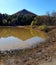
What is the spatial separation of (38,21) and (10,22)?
26.1 feet

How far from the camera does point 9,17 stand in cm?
4334

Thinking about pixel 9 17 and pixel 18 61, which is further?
A: pixel 9 17

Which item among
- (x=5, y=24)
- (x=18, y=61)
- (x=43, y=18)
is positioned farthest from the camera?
(x=5, y=24)

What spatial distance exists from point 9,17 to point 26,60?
35.4 meters

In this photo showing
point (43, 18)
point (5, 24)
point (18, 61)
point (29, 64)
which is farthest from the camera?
point (5, 24)

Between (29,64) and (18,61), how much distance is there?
2.69 feet

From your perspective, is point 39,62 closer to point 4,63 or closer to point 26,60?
point 26,60

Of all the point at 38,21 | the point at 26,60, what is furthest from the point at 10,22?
the point at 26,60

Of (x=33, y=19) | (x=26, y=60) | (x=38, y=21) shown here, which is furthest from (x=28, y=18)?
(x=26, y=60)

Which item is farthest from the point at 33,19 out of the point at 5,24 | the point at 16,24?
the point at 5,24

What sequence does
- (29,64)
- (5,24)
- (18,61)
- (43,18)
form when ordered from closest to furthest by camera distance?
(29,64), (18,61), (43,18), (5,24)

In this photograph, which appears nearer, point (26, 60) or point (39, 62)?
point (39, 62)

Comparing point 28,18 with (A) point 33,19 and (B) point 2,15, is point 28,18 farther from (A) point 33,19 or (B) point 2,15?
(B) point 2,15

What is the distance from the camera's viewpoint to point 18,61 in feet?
28.2
